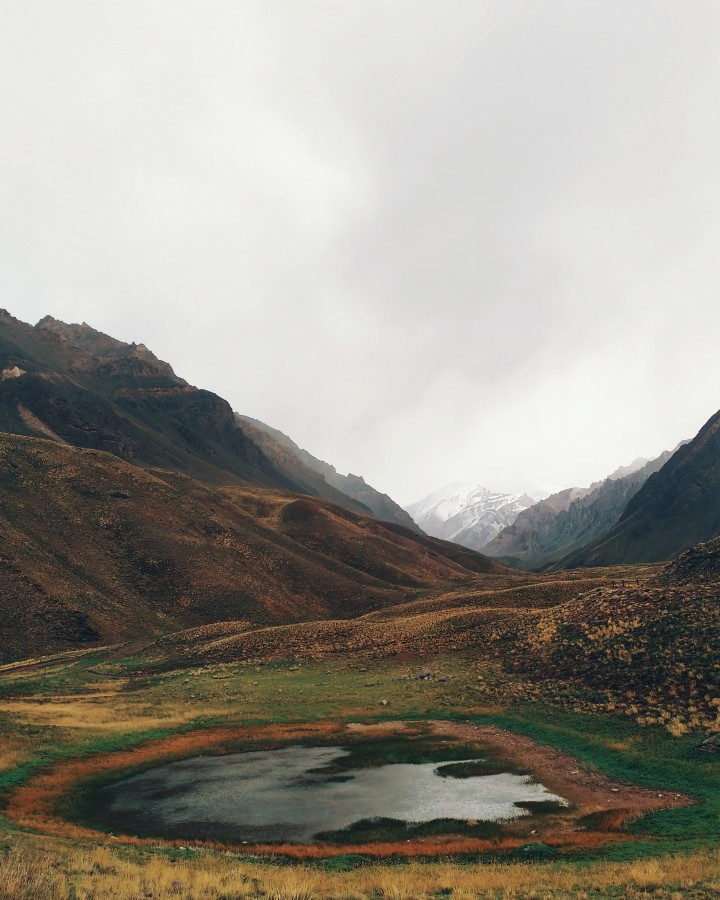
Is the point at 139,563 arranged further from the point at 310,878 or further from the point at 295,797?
the point at 310,878

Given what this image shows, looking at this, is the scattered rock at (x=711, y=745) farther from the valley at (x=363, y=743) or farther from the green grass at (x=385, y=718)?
the green grass at (x=385, y=718)

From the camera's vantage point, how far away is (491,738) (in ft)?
111

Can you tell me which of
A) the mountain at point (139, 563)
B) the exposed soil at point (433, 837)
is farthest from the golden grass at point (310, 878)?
the mountain at point (139, 563)

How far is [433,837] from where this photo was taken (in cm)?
2077

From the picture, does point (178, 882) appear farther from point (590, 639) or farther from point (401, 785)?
point (590, 639)

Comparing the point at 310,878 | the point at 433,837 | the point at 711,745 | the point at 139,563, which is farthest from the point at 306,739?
the point at 139,563

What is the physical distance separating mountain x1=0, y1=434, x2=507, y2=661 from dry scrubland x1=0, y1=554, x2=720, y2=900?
13901 millimetres

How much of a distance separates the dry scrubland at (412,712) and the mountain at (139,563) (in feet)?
45.6

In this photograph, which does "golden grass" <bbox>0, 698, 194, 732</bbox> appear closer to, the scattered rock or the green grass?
the green grass

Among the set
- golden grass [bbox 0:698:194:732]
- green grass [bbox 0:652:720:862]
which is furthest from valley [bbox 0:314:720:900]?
golden grass [bbox 0:698:194:732]

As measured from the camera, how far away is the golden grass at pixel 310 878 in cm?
1346

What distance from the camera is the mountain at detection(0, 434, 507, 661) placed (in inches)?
3145

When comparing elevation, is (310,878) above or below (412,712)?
above

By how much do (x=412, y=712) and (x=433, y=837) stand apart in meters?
19.6
